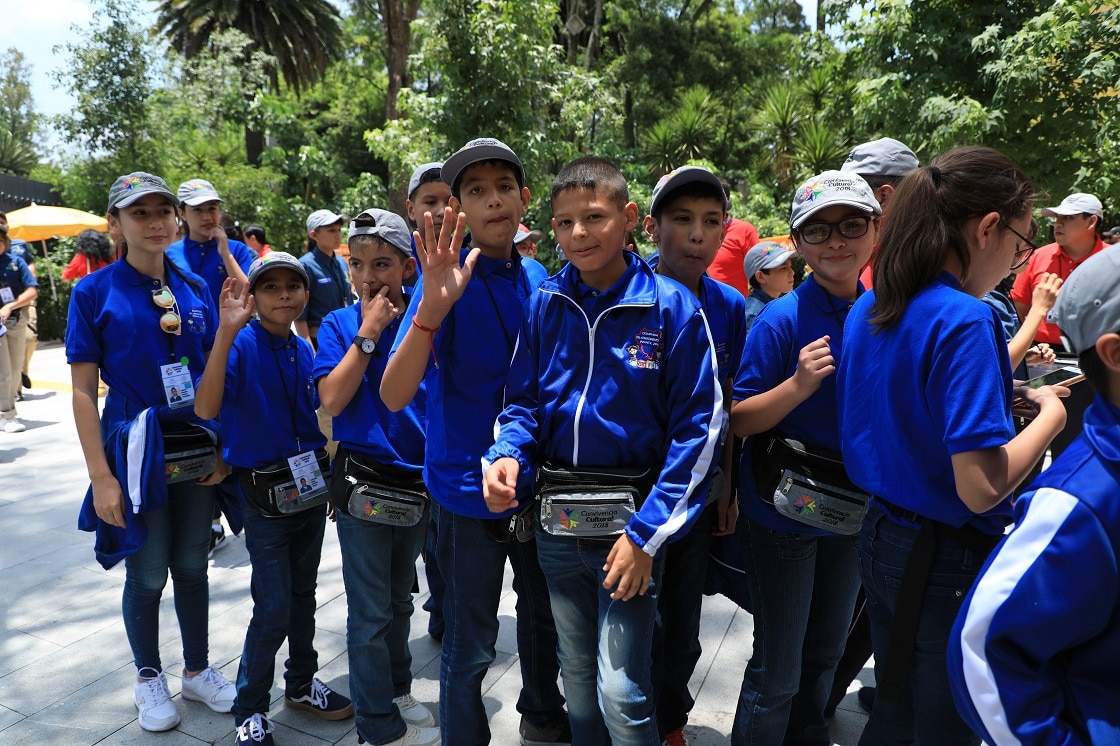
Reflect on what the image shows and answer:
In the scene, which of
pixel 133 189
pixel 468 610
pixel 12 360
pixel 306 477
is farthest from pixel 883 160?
pixel 12 360

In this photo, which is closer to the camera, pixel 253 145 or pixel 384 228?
pixel 384 228

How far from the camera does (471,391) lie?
7.95 ft

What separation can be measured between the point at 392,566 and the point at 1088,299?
92.4 inches

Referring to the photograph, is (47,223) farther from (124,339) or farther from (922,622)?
(922,622)

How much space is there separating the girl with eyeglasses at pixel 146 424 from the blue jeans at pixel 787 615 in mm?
2112

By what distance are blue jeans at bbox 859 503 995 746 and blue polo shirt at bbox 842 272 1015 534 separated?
0.09 meters

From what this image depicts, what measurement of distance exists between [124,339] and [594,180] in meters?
1.97

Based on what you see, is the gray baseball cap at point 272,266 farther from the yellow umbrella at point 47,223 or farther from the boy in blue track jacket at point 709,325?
the yellow umbrella at point 47,223

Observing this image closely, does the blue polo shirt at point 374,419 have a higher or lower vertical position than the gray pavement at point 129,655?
higher

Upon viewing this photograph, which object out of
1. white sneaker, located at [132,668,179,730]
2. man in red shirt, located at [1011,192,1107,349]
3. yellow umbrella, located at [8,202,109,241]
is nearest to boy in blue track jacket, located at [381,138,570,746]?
white sneaker, located at [132,668,179,730]

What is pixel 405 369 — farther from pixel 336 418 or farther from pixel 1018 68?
pixel 1018 68

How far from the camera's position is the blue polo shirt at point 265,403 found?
2939 millimetres

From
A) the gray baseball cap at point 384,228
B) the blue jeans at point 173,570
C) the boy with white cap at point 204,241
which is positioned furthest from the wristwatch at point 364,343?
the boy with white cap at point 204,241

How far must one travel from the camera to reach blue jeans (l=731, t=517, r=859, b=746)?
2314 millimetres
